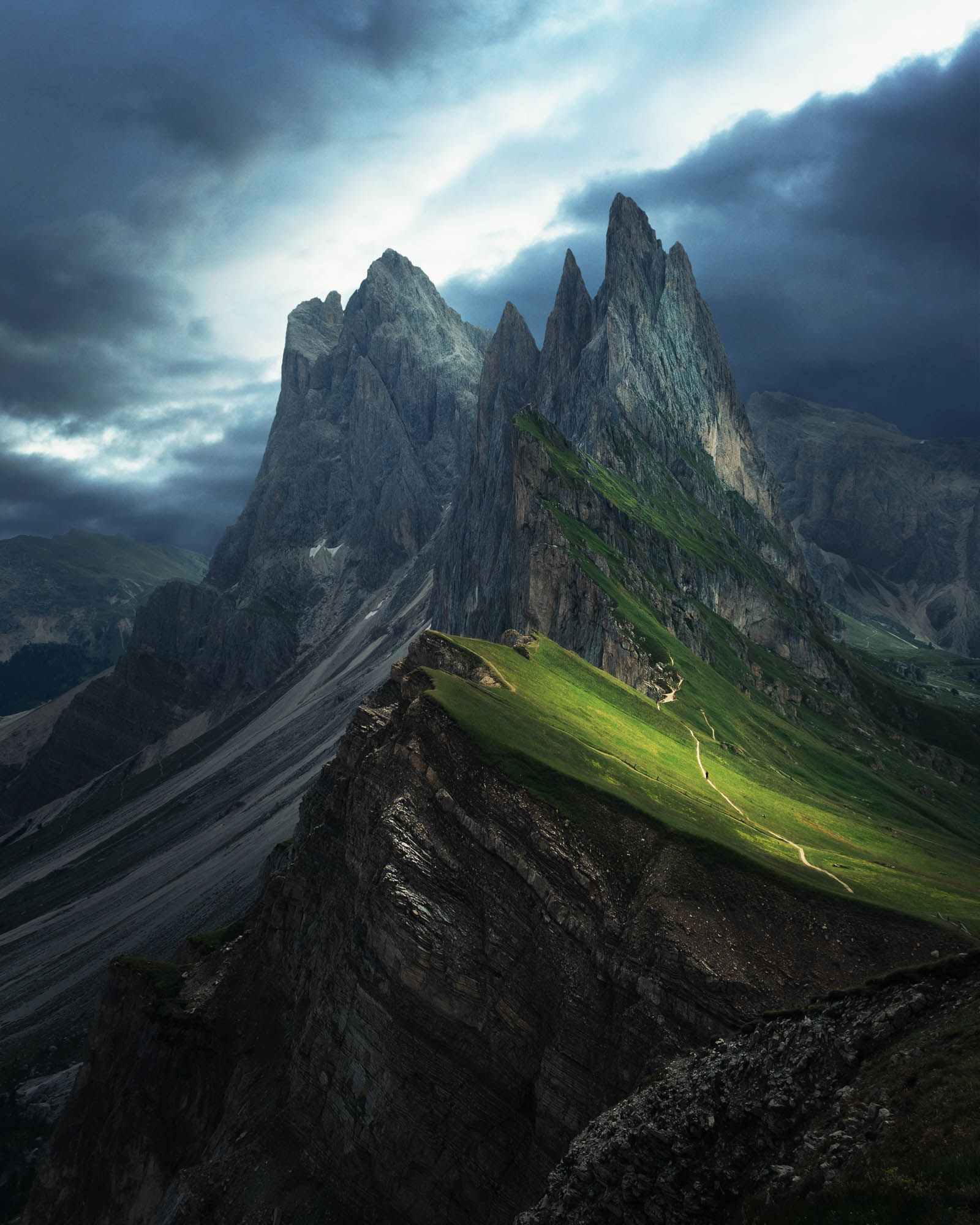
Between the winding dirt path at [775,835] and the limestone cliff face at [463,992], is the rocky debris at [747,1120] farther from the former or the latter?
the winding dirt path at [775,835]

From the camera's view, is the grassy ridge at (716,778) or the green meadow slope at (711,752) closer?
the grassy ridge at (716,778)

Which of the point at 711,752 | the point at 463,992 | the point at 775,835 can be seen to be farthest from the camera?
the point at 711,752

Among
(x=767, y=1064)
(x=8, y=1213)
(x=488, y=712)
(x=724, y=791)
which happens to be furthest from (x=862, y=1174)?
(x=8, y=1213)

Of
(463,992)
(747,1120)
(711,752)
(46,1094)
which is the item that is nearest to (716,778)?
(711,752)

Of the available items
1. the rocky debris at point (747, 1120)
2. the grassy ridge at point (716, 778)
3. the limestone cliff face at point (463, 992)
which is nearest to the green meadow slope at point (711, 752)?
the grassy ridge at point (716, 778)

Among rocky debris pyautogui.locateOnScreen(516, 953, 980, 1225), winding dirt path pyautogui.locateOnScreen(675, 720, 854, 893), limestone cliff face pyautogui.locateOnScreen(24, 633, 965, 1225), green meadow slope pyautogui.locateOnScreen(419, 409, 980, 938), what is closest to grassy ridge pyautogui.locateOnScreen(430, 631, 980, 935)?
green meadow slope pyautogui.locateOnScreen(419, 409, 980, 938)

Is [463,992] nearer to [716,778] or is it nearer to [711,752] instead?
[716,778]
